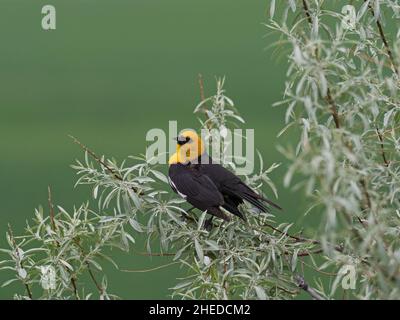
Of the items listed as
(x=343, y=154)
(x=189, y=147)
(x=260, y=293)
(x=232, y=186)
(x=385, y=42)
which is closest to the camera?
(x=343, y=154)

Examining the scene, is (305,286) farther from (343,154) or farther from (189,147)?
(189,147)

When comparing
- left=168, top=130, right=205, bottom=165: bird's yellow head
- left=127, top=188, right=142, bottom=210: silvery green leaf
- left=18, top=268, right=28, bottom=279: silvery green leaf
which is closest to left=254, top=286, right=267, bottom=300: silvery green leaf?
left=127, top=188, right=142, bottom=210: silvery green leaf

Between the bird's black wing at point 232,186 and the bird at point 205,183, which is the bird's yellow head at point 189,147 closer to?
the bird at point 205,183

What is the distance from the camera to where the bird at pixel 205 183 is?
2.83m

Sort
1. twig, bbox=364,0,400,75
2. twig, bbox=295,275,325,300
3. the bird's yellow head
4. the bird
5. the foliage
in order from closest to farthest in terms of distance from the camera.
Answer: the foliage
twig, bbox=295,275,325,300
twig, bbox=364,0,400,75
the bird
the bird's yellow head

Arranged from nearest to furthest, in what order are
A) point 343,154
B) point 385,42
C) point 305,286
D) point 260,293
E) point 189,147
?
point 343,154 < point 260,293 < point 305,286 < point 385,42 < point 189,147

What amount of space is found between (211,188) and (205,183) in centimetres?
4

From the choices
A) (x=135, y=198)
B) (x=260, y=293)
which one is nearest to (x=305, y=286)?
(x=260, y=293)

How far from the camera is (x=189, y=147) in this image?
123 inches

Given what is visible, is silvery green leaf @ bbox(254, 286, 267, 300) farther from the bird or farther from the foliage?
the bird

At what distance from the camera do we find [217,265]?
102 inches

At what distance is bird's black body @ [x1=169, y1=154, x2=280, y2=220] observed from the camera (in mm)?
2828

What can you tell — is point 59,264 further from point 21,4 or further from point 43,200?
point 21,4
